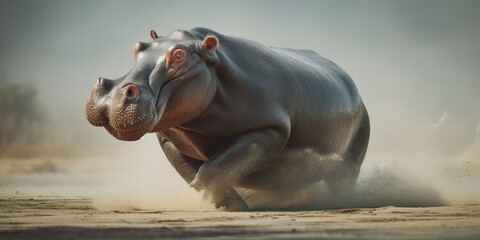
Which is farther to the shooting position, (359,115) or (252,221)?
(359,115)

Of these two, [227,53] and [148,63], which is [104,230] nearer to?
[148,63]

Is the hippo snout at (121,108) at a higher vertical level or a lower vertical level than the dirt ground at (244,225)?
higher

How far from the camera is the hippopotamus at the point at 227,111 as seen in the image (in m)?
7.48

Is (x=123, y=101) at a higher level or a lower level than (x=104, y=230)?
higher

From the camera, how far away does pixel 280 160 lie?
8.91m

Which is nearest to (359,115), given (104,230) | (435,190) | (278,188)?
(435,190)

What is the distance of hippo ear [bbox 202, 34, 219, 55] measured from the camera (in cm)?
816

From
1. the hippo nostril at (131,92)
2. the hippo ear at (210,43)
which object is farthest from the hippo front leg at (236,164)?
the hippo nostril at (131,92)

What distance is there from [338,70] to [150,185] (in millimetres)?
3246

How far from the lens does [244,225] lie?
19.8 ft

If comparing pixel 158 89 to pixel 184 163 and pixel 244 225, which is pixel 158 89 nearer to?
pixel 184 163

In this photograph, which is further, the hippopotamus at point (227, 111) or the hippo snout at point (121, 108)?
the hippopotamus at point (227, 111)

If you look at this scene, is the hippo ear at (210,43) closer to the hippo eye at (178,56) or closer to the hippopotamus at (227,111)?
the hippopotamus at (227,111)

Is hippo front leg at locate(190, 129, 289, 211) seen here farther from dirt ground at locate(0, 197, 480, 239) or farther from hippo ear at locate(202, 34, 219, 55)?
hippo ear at locate(202, 34, 219, 55)
